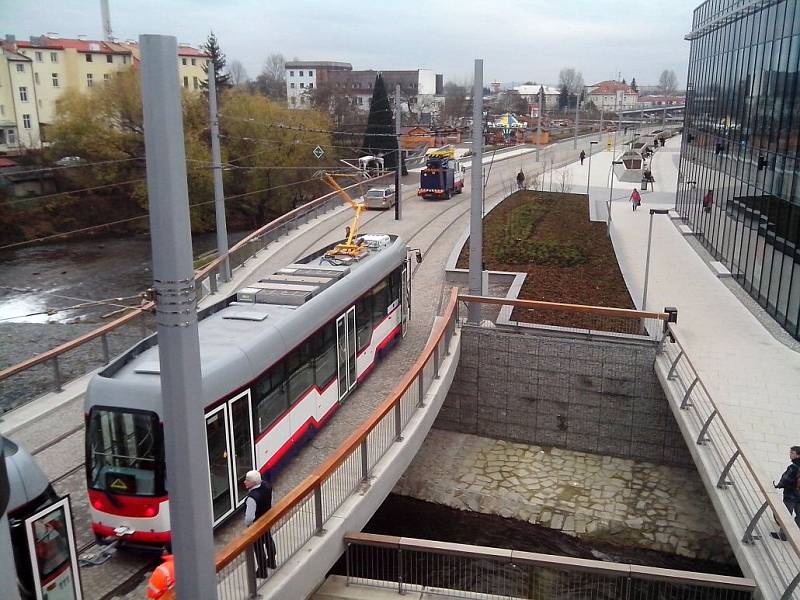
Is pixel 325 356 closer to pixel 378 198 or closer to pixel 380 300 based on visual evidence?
pixel 380 300

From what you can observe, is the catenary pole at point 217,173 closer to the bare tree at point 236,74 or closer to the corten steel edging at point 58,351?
the corten steel edging at point 58,351

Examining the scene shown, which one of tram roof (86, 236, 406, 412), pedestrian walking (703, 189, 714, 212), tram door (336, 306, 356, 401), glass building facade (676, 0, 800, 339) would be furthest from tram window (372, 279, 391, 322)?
pedestrian walking (703, 189, 714, 212)

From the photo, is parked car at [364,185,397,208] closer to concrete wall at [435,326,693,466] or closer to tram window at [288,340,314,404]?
concrete wall at [435,326,693,466]

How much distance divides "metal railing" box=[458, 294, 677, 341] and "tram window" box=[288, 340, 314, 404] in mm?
6278

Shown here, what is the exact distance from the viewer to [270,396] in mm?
9938

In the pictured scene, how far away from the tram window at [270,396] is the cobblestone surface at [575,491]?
6.79 metres

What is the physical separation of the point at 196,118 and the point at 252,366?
3331 cm

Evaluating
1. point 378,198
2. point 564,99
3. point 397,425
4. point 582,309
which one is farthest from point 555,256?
point 564,99

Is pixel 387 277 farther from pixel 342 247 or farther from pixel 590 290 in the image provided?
pixel 590 290

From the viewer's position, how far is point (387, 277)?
15156 mm

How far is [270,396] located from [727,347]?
36.9 ft

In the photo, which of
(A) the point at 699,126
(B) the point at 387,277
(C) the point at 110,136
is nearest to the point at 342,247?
(B) the point at 387,277

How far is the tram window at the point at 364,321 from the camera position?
1339 centimetres

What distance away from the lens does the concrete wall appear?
1634 centimetres
